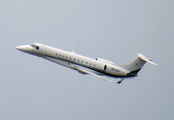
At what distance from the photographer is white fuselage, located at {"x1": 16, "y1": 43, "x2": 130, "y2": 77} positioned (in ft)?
176

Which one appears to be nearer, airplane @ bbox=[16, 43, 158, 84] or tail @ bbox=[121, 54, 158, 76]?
airplane @ bbox=[16, 43, 158, 84]

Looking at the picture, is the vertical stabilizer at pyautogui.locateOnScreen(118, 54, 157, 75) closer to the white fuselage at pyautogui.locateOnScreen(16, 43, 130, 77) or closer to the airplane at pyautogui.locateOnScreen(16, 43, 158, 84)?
the airplane at pyautogui.locateOnScreen(16, 43, 158, 84)

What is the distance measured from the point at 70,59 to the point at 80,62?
1906 mm

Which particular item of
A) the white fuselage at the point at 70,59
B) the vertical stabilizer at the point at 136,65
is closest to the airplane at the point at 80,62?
the white fuselage at the point at 70,59

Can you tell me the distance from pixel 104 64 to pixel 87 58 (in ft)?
11.6

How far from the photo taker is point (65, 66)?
5391 cm

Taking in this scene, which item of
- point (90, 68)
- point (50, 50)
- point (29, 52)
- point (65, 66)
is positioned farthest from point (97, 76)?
point (29, 52)

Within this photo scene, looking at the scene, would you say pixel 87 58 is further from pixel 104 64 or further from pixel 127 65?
pixel 127 65

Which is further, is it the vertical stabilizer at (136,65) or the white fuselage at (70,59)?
the vertical stabilizer at (136,65)

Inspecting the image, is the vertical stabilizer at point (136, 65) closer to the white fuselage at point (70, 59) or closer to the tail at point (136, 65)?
the tail at point (136, 65)

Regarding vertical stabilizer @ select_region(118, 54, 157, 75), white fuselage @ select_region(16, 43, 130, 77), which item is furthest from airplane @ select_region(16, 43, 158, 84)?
vertical stabilizer @ select_region(118, 54, 157, 75)

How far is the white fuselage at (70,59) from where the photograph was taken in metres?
53.7

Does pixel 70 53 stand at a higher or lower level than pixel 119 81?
higher

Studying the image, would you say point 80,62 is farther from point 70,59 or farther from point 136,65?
point 136,65
